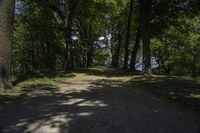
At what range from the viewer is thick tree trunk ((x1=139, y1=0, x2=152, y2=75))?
19516 millimetres

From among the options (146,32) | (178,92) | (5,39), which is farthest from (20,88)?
(146,32)

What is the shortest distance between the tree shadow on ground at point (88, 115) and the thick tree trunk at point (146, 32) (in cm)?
848

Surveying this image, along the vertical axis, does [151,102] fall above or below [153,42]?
below

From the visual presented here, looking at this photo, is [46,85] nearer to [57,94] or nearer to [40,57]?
[57,94]

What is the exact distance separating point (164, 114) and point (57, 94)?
408 centimetres

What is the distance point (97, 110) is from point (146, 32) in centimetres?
1215

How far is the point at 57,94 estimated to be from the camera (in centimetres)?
1111

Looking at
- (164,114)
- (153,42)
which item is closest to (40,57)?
(153,42)

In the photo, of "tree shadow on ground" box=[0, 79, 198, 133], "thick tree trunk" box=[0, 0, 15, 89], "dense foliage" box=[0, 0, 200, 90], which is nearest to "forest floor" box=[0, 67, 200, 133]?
"tree shadow on ground" box=[0, 79, 198, 133]

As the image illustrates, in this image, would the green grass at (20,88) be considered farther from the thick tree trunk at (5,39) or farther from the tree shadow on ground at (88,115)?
the thick tree trunk at (5,39)

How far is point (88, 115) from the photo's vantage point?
775 cm

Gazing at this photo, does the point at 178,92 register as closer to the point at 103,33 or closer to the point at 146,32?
the point at 146,32

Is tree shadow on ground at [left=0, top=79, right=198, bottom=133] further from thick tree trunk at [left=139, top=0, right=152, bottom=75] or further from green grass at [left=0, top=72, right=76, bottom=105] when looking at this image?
thick tree trunk at [left=139, top=0, right=152, bottom=75]

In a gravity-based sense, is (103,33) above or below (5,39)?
above
